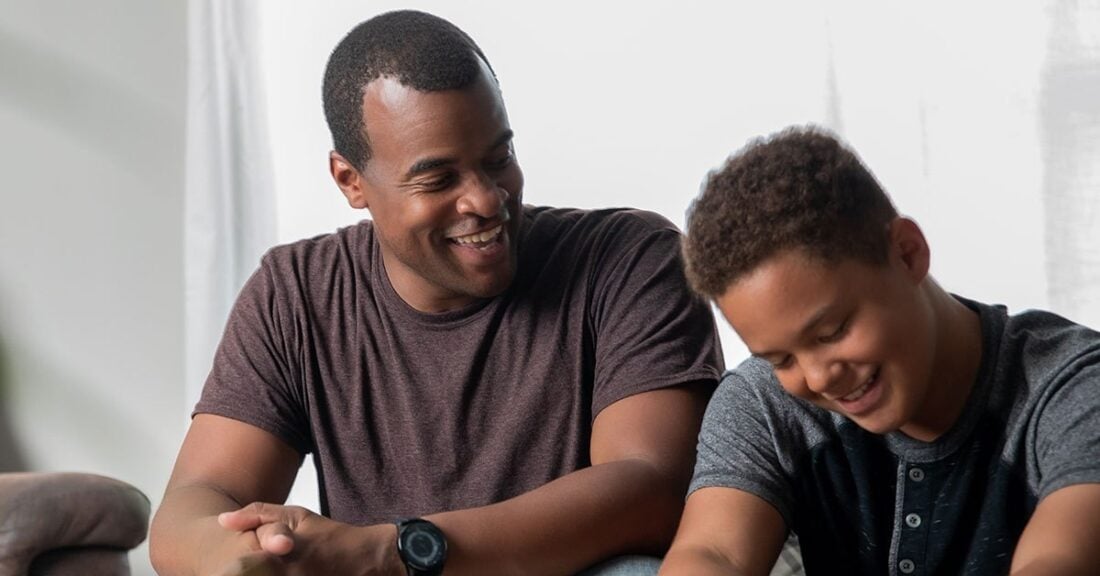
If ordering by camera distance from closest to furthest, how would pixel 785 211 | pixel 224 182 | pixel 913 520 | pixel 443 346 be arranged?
pixel 785 211, pixel 913 520, pixel 443 346, pixel 224 182

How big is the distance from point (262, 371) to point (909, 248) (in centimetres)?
100

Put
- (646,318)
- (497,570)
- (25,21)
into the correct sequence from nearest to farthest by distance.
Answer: (497,570), (646,318), (25,21)

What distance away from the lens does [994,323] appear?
1630 mm

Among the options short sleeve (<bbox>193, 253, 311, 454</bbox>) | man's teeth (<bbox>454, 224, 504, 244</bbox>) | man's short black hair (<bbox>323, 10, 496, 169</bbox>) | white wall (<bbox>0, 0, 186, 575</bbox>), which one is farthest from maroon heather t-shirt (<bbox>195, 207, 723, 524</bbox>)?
white wall (<bbox>0, 0, 186, 575</bbox>)

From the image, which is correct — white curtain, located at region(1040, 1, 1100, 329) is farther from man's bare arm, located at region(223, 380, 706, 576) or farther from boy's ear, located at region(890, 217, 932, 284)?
boy's ear, located at region(890, 217, 932, 284)

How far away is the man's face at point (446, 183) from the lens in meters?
1.99

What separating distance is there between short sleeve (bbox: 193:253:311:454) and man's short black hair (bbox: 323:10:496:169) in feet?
0.84

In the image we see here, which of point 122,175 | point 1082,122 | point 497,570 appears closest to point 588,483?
point 497,570

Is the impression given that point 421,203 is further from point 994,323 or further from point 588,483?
point 994,323

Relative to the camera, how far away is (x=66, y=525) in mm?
2455

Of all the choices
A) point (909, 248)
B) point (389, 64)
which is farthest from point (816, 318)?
point (389, 64)

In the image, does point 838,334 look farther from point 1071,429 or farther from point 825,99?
point 825,99

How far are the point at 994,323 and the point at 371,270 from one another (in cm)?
96

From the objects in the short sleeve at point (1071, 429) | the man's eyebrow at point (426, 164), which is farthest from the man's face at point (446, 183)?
the short sleeve at point (1071, 429)
